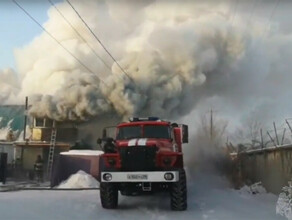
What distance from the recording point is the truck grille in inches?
326

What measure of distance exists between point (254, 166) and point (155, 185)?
7.47 metres

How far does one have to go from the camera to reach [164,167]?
8.36m

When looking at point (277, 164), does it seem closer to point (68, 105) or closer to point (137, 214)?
point (137, 214)

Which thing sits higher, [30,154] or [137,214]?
[30,154]

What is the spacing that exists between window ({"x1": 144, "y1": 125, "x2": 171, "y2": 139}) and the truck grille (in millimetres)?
1127

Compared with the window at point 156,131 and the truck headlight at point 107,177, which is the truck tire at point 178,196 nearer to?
the truck headlight at point 107,177

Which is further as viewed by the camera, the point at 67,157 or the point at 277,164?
the point at 67,157

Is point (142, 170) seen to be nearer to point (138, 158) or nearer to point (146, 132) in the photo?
point (138, 158)

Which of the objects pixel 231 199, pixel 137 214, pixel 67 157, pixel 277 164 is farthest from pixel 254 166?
pixel 137 214

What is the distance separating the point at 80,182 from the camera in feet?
46.2

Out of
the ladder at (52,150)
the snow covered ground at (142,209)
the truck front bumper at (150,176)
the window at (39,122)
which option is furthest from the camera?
the window at (39,122)

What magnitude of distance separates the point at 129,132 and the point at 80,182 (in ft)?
16.9

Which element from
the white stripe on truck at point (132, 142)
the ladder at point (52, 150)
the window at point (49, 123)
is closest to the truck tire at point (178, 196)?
the white stripe on truck at point (132, 142)

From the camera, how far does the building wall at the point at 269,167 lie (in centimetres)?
1084
